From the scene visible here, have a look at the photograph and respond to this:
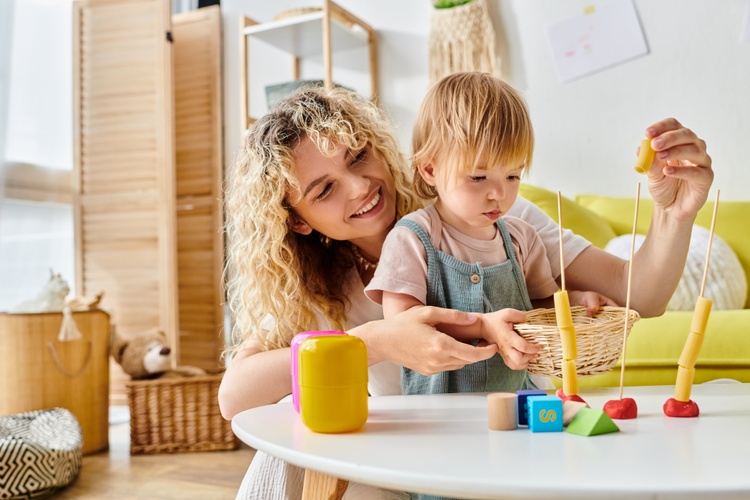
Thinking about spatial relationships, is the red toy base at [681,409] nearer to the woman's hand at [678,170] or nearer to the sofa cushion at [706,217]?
the woman's hand at [678,170]

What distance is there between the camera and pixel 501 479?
1.78 ft

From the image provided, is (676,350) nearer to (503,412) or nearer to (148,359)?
(503,412)

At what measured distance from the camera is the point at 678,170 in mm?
932

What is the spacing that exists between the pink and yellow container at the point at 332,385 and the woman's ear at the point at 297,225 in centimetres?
57

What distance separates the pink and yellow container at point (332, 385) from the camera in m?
0.73

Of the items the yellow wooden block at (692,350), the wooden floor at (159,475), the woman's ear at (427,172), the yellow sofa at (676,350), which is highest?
A: the woman's ear at (427,172)

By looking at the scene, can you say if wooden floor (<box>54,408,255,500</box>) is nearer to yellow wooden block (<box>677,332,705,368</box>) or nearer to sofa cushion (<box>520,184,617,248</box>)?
sofa cushion (<box>520,184,617,248</box>)

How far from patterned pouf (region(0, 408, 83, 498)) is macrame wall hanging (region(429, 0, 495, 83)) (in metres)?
2.00

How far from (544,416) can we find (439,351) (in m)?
0.15

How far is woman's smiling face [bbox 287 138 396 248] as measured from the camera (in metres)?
1.21

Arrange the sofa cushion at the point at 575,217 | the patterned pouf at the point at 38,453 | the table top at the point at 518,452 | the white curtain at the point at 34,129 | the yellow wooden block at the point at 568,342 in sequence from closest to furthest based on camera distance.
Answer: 1. the table top at the point at 518,452
2. the yellow wooden block at the point at 568,342
3. the patterned pouf at the point at 38,453
4. the sofa cushion at the point at 575,217
5. the white curtain at the point at 34,129

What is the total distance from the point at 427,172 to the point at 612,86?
203 centimetres

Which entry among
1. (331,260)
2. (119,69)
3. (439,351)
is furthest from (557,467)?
(119,69)

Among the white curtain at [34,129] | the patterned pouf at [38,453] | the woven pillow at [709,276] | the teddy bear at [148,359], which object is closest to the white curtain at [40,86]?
the white curtain at [34,129]
